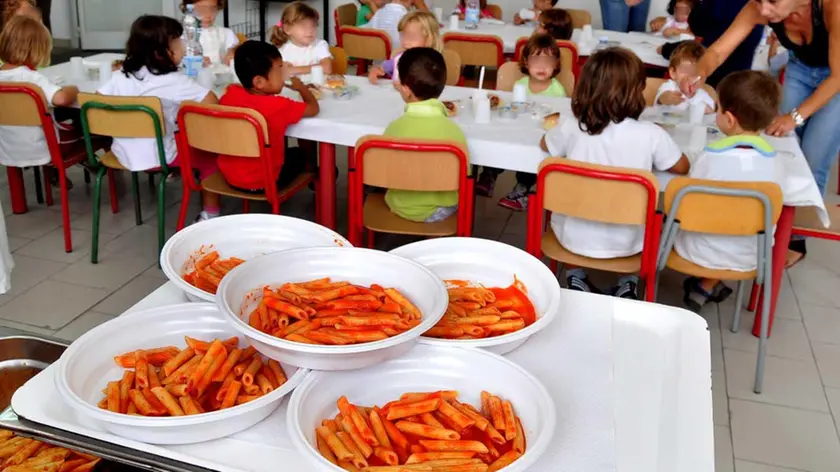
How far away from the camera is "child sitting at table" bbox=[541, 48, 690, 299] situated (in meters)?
2.70

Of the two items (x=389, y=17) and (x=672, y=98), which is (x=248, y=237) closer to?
(x=672, y=98)

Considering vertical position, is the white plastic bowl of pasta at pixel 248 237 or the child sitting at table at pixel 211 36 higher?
the child sitting at table at pixel 211 36

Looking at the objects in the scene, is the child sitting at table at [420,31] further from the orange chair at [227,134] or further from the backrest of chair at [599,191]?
the backrest of chair at [599,191]

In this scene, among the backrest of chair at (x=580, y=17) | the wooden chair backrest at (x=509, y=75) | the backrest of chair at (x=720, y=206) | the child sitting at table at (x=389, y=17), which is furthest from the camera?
the backrest of chair at (x=580, y=17)

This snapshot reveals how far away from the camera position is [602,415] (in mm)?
1211

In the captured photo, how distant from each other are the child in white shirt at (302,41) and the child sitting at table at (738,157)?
236cm

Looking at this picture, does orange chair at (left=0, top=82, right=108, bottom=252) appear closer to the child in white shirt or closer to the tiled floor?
the tiled floor

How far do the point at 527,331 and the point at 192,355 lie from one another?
0.55m

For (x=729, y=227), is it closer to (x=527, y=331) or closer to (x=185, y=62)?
(x=527, y=331)

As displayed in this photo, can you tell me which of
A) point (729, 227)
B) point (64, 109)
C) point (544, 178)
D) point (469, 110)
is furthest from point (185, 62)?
point (729, 227)

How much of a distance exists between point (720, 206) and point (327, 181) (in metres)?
1.58

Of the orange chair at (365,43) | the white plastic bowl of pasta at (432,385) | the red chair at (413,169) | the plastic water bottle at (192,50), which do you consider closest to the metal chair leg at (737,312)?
the red chair at (413,169)

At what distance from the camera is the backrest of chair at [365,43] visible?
4.98 meters

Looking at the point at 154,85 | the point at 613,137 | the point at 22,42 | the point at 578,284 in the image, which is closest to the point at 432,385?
the point at 613,137
